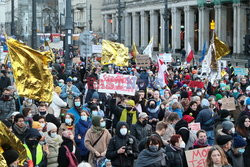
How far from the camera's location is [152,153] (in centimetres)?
913

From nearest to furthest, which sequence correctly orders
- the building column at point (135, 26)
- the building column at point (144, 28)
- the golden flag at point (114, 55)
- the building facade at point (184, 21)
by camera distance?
the golden flag at point (114, 55) → the building facade at point (184, 21) → the building column at point (144, 28) → the building column at point (135, 26)

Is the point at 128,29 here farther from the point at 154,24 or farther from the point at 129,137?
the point at 129,137

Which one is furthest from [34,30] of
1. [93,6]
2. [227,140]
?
[93,6]

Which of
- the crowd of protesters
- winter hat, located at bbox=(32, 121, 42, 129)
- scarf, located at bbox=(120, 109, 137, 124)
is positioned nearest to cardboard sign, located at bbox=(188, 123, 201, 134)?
the crowd of protesters

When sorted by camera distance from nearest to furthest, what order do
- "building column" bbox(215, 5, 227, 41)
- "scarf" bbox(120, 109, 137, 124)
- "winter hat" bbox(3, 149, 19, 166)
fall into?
"winter hat" bbox(3, 149, 19, 166)
"scarf" bbox(120, 109, 137, 124)
"building column" bbox(215, 5, 227, 41)

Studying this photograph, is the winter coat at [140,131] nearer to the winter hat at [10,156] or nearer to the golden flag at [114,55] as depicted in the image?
the winter hat at [10,156]

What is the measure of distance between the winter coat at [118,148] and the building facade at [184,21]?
114 ft

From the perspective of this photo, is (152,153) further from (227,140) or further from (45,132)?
(45,132)

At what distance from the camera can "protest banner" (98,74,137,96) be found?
1628 centimetres

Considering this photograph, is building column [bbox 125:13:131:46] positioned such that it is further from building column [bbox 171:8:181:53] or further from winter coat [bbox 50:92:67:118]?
winter coat [bbox 50:92:67:118]

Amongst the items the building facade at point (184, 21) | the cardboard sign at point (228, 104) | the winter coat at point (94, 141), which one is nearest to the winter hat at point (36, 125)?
the winter coat at point (94, 141)

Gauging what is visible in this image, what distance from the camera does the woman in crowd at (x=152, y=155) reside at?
912 centimetres

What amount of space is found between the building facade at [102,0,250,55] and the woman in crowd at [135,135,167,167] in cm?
3549

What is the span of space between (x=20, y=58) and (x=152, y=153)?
5773 millimetres
